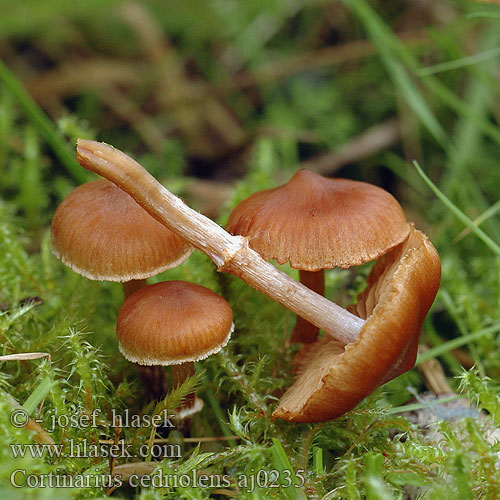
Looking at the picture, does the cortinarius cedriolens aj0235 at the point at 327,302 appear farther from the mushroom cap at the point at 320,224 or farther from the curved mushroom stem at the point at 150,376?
the curved mushroom stem at the point at 150,376

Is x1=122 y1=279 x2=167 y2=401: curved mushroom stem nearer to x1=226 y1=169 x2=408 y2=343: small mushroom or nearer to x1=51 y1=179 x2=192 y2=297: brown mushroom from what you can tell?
x1=51 y1=179 x2=192 y2=297: brown mushroom

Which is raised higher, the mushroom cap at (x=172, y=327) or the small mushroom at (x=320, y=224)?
the small mushroom at (x=320, y=224)

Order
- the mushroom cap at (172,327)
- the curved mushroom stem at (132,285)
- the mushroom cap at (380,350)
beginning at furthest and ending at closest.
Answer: the curved mushroom stem at (132,285)
the mushroom cap at (172,327)
the mushroom cap at (380,350)

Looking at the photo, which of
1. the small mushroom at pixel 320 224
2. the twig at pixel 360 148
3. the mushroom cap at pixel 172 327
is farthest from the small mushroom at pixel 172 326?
the twig at pixel 360 148

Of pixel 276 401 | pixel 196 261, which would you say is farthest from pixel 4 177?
pixel 276 401

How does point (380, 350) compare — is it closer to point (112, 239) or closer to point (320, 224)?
point (320, 224)

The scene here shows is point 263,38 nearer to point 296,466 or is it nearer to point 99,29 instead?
point 99,29
